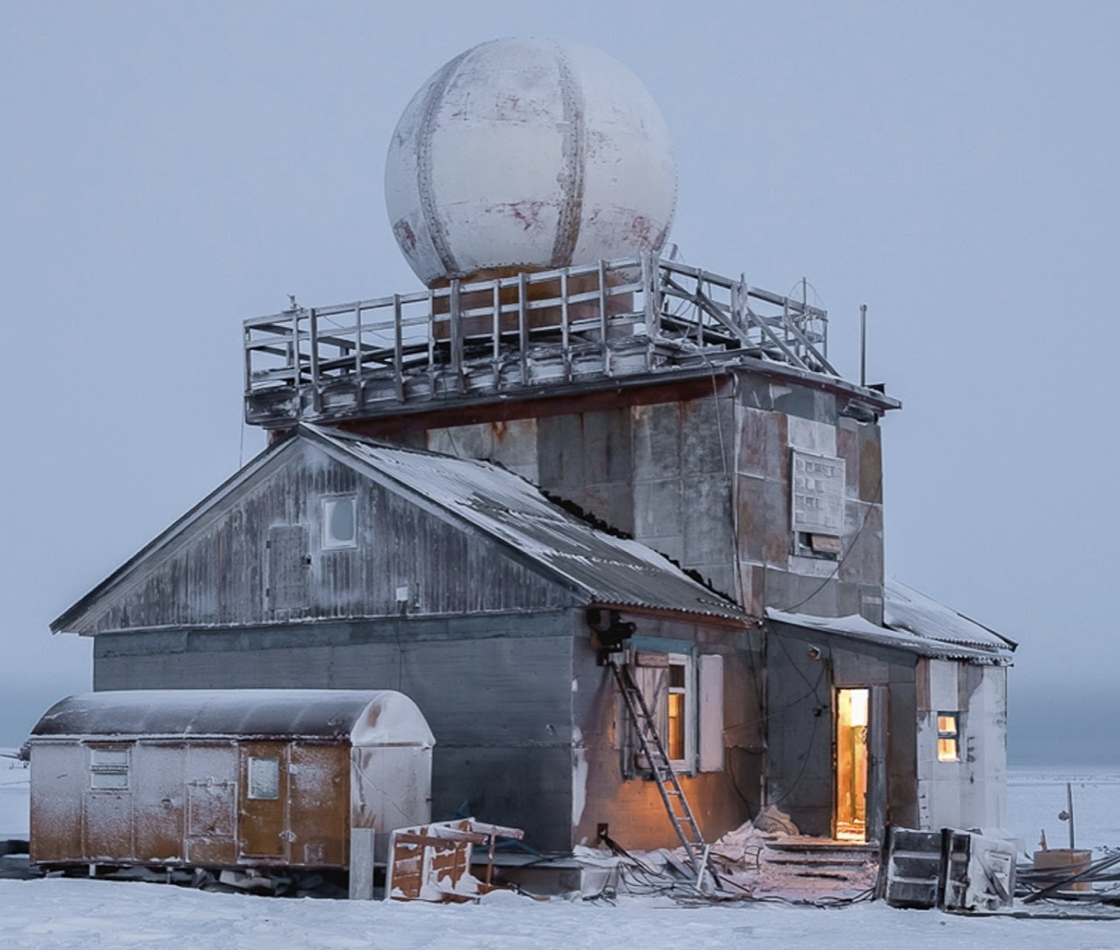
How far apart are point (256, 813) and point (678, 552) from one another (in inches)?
345

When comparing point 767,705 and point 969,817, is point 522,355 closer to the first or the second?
point 767,705

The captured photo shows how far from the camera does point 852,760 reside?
31891mm

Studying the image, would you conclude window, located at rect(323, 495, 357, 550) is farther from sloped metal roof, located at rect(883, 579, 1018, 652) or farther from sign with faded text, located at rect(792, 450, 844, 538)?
sloped metal roof, located at rect(883, 579, 1018, 652)

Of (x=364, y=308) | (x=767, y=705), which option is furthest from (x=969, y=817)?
(x=364, y=308)

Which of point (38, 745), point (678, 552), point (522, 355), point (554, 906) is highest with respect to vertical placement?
point (522, 355)

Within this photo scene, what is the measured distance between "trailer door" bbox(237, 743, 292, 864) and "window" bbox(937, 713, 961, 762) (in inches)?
412

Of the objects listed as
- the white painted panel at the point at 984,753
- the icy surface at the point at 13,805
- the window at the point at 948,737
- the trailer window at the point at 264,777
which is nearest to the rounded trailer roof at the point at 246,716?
the trailer window at the point at 264,777

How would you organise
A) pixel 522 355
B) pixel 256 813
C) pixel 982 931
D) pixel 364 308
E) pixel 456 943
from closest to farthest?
pixel 456 943
pixel 982 931
pixel 256 813
pixel 522 355
pixel 364 308

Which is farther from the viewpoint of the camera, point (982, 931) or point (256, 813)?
point (256, 813)

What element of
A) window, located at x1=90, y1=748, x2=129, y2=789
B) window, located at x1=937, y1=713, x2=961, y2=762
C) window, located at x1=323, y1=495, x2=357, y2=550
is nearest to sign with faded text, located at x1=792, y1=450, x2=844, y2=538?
window, located at x1=937, y1=713, x2=961, y2=762

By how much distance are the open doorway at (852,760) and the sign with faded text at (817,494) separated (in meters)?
2.83

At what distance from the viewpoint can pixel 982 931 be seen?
2159cm

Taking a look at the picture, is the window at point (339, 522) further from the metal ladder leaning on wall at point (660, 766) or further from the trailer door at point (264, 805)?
the metal ladder leaning on wall at point (660, 766)

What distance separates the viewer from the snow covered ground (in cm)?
1998
